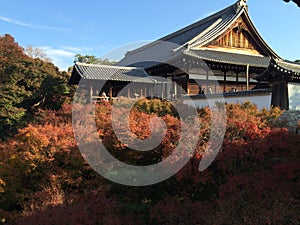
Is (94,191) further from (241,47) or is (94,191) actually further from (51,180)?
(241,47)

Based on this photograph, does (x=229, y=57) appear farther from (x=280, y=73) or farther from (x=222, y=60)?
(x=280, y=73)

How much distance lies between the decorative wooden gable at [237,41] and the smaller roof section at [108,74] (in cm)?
479

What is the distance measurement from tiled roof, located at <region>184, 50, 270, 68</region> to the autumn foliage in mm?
7916

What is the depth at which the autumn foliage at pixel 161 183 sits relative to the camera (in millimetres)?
4801

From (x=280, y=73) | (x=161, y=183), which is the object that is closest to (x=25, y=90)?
(x=161, y=183)

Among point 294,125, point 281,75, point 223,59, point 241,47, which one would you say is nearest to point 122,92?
point 223,59

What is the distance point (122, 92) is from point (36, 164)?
11883mm

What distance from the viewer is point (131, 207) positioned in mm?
6648

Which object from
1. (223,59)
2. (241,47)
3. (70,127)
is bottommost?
(70,127)

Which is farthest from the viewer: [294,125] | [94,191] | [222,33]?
[222,33]

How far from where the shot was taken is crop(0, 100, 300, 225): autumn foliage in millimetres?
4801

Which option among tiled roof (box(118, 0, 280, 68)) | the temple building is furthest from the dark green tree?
tiled roof (box(118, 0, 280, 68))

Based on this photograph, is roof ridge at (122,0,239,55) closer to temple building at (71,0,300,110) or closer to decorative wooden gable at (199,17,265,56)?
temple building at (71,0,300,110)

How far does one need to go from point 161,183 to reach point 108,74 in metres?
11.5
